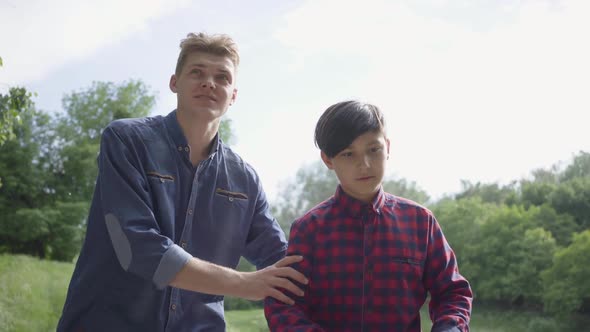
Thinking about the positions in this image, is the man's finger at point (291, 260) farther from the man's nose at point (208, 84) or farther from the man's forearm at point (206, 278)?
the man's nose at point (208, 84)

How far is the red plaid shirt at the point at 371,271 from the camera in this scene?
120 cm

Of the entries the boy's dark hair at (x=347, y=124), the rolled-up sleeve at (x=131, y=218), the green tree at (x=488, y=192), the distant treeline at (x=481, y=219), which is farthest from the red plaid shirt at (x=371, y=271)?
the green tree at (x=488, y=192)

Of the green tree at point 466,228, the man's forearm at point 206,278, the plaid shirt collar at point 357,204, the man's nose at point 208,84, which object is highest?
the green tree at point 466,228

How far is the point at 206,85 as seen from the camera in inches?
66.7

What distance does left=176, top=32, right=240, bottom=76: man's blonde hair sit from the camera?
175 centimetres

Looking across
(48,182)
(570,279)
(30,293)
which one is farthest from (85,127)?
(570,279)

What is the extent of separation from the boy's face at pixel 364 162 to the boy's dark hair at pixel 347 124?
14 mm

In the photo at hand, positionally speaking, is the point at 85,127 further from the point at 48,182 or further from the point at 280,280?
the point at 280,280

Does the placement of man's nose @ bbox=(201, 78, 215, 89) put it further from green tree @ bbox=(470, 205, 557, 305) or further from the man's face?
green tree @ bbox=(470, 205, 557, 305)

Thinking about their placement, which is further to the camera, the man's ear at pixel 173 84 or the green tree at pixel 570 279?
the green tree at pixel 570 279

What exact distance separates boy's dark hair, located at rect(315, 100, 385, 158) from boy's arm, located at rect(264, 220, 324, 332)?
202 mm

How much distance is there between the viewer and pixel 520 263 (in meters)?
9.24

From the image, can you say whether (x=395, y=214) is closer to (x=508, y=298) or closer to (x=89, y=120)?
(x=508, y=298)

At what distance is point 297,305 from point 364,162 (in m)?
0.36
